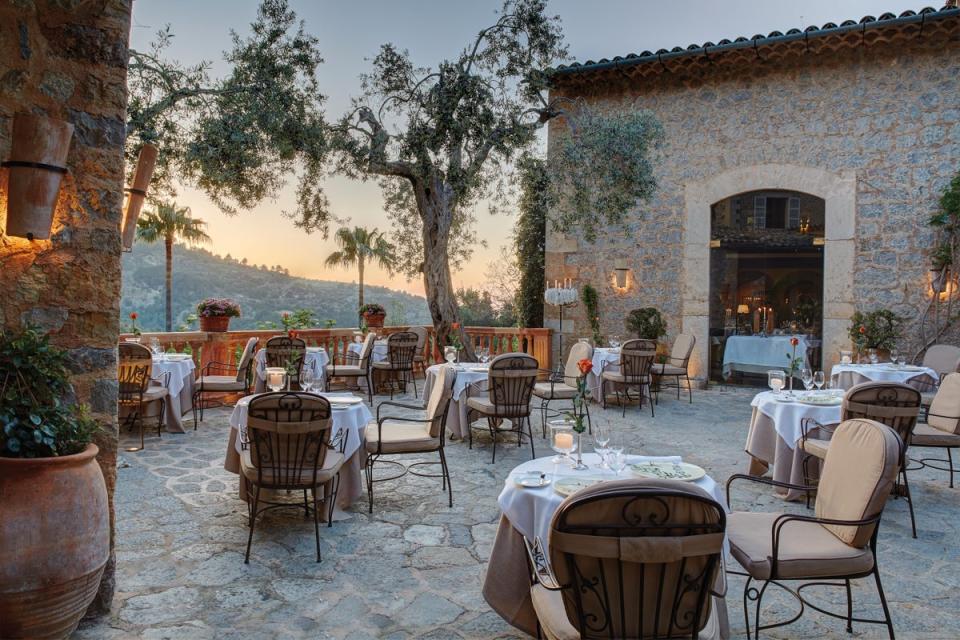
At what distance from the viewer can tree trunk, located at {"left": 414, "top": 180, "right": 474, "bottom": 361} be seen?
855 centimetres

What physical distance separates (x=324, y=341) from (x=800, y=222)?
11.1 metres

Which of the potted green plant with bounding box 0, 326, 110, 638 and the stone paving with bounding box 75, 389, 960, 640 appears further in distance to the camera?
the stone paving with bounding box 75, 389, 960, 640

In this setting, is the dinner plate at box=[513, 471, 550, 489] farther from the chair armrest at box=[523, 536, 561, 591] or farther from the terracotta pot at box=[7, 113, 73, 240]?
the terracotta pot at box=[7, 113, 73, 240]

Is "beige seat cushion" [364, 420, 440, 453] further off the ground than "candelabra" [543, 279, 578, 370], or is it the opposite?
"candelabra" [543, 279, 578, 370]

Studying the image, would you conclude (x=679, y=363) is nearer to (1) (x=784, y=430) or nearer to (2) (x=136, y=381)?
(1) (x=784, y=430)

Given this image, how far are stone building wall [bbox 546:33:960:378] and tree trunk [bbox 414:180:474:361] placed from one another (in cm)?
260

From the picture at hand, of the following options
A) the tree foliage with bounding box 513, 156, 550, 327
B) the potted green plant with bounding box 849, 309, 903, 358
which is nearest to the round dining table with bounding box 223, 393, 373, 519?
the tree foliage with bounding box 513, 156, 550, 327

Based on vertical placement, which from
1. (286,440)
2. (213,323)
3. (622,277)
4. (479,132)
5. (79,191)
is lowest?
(286,440)

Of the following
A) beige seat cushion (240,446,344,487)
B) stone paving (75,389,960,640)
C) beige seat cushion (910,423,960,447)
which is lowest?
stone paving (75,389,960,640)

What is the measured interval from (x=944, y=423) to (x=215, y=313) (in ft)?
25.6

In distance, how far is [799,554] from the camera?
2420 mm

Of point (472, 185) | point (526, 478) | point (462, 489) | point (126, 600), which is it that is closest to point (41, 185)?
point (126, 600)

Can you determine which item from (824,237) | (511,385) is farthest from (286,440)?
(824,237)

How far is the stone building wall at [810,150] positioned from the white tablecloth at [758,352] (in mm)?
1510
